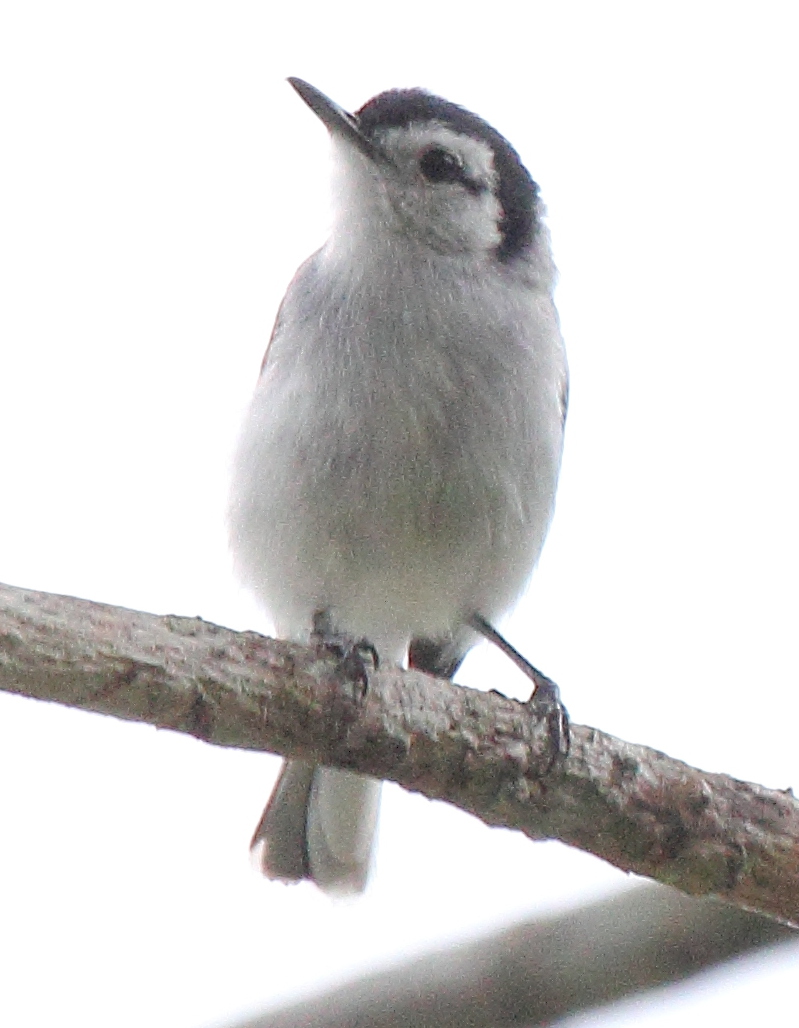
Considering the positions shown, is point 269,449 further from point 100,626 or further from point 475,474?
point 100,626

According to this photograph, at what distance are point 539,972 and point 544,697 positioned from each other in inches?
43.4

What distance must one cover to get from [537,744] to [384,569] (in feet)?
2.74

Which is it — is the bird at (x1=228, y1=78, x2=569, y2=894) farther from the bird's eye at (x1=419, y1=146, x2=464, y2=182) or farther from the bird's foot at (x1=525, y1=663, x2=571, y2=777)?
the bird's foot at (x1=525, y1=663, x2=571, y2=777)

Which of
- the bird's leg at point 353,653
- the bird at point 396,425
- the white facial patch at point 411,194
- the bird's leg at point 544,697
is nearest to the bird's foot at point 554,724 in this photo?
the bird's leg at point 544,697

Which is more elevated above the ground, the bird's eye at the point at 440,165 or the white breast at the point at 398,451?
the bird's eye at the point at 440,165

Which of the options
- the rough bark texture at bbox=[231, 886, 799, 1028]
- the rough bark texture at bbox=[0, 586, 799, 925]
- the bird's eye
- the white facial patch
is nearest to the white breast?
the white facial patch

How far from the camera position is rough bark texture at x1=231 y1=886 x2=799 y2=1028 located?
2.00 m

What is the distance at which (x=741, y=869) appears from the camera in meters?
2.77

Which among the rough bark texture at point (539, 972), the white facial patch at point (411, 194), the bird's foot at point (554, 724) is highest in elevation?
the white facial patch at point (411, 194)

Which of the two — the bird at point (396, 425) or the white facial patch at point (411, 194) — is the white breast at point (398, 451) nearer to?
the bird at point (396, 425)

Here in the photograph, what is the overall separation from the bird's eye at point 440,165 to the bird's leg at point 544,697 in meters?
1.14

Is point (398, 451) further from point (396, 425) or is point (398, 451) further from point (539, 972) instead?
point (539, 972)

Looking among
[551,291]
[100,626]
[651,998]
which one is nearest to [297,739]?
[100,626]

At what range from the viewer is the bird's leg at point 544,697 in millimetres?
2791
